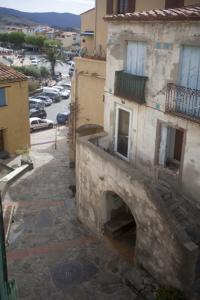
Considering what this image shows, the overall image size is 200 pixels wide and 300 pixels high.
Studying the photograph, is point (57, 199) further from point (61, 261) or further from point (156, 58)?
point (156, 58)

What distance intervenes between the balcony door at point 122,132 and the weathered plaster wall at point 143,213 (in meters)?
1.67

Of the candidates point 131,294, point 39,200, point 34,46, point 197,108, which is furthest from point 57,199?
point 34,46

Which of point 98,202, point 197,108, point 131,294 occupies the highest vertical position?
point 197,108

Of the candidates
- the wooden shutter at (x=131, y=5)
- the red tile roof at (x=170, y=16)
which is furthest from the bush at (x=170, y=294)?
the wooden shutter at (x=131, y=5)

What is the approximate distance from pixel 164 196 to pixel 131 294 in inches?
173

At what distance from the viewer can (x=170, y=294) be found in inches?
506

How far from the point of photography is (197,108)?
12680 millimetres

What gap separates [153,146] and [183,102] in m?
2.78

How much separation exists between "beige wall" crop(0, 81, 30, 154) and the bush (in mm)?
19396

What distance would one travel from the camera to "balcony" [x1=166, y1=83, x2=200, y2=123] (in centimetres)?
1266

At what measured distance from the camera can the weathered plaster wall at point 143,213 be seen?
12.6m

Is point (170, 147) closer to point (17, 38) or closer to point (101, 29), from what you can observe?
point (101, 29)

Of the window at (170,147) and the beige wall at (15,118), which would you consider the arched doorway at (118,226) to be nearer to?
the window at (170,147)

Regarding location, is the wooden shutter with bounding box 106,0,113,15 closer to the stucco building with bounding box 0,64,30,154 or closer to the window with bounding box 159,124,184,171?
the stucco building with bounding box 0,64,30,154
